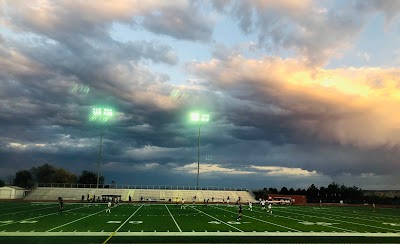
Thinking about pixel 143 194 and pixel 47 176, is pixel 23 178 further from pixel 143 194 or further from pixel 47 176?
pixel 143 194

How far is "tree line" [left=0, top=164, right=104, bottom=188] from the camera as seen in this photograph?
401 ft

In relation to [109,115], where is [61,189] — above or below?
below

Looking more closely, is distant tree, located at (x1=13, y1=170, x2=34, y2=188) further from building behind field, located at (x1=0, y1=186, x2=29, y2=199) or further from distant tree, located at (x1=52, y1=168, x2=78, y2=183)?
building behind field, located at (x1=0, y1=186, x2=29, y2=199)

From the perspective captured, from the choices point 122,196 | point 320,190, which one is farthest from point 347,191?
point 122,196

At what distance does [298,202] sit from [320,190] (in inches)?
1697

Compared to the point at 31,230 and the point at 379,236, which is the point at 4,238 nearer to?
the point at 31,230

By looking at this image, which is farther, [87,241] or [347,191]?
[347,191]

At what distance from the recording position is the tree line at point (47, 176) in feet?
401

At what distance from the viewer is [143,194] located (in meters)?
78.9

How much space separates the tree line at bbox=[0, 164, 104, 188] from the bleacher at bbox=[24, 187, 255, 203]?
1719 inches

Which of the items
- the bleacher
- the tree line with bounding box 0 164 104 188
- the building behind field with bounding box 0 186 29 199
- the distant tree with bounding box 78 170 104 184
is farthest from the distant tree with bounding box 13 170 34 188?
the building behind field with bounding box 0 186 29 199

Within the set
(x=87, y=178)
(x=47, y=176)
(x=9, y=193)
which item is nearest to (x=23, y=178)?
(x=47, y=176)

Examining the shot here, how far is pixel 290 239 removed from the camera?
781 inches

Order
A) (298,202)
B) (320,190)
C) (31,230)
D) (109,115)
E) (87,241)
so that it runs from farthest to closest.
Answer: (320,190) → (298,202) → (109,115) → (31,230) → (87,241)
